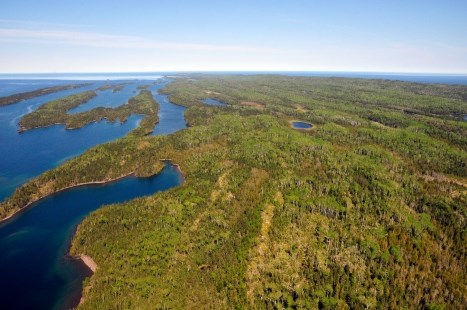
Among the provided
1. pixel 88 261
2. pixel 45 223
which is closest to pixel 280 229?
pixel 88 261

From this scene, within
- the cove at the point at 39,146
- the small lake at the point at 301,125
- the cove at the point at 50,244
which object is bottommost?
the cove at the point at 50,244

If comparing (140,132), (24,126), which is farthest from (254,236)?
(24,126)

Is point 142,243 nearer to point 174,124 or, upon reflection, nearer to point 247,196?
point 247,196

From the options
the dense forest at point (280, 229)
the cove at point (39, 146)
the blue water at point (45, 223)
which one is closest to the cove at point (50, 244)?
the blue water at point (45, 223)

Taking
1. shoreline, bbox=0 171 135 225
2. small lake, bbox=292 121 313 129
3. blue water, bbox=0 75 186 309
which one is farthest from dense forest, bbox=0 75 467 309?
small lake, bbox=292 121 313 129

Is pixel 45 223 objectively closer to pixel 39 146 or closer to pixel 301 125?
pixel 39 146

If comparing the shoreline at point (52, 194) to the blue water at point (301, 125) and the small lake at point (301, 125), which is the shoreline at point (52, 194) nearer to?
the small lake at point (301, 125)
